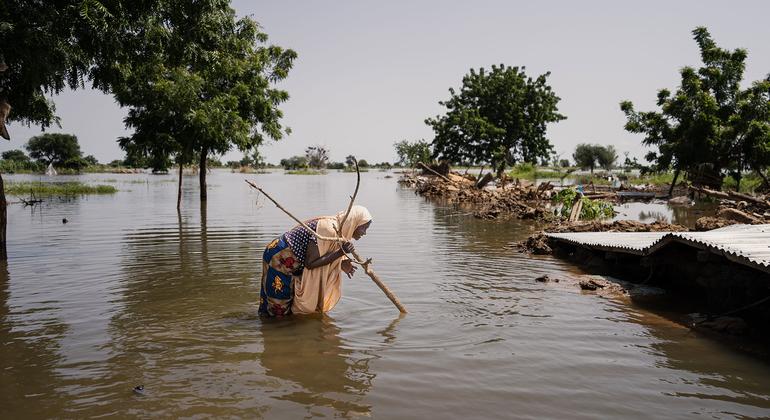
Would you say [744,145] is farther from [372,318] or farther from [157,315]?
[157,315]

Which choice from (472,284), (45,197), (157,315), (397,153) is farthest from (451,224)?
(397,153)

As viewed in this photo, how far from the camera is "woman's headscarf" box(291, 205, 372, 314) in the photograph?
5.36 m

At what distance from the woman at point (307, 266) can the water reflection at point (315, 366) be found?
0.23m

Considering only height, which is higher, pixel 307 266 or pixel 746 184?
pixel 746 184

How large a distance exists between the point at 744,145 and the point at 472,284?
2155 cm

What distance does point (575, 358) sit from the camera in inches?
196

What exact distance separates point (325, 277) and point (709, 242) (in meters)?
4.57

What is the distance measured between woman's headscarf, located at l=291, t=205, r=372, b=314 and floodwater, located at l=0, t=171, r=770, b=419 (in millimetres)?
229

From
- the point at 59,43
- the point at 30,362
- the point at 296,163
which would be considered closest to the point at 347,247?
the point at 30,362

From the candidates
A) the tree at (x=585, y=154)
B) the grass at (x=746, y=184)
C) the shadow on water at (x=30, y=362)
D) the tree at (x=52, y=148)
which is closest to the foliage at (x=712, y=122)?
the grass at (x=746, y=184)

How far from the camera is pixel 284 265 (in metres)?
5.46

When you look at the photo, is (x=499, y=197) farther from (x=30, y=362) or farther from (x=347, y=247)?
(x=30, y=362)

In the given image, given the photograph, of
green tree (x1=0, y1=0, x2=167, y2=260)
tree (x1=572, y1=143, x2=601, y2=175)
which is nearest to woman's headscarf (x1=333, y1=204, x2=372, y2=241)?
green tree (x1=0, y1=0, x2=167, y2=260)

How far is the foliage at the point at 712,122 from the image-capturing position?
23.4 m
